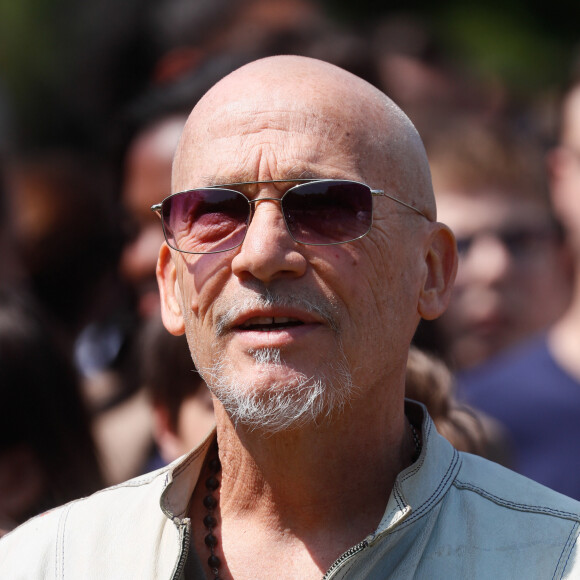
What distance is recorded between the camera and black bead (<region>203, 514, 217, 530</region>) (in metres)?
2.39

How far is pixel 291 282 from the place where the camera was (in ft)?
7.21

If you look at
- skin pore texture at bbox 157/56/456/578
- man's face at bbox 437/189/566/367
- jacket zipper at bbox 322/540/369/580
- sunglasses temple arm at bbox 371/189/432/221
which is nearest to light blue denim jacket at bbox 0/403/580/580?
jacket zipper at bbox 322/540/369/580

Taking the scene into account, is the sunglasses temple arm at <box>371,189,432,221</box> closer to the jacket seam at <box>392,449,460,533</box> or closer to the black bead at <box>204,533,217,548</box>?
the jacket seam at <box>392,449,460,533</box>

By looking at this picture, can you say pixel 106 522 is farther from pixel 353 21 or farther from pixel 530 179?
pixel 353 21

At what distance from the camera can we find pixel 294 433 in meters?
2.28

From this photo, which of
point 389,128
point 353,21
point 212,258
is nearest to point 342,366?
point 212,258

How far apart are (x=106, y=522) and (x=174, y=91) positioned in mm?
3025

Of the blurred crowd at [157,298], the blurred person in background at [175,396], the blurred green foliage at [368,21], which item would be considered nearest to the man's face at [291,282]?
the blurred crowd at [157,298]

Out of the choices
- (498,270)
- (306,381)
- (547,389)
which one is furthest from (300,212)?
(498,270)

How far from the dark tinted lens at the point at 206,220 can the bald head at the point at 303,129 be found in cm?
4

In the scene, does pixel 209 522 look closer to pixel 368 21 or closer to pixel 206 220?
pixel 206 220

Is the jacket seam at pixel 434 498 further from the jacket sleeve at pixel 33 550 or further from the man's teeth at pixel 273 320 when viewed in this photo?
the jacket sleeve at pixel 33 550

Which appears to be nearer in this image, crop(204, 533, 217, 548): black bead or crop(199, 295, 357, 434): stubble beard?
crop(199, 295, 357, 434): stubble beard

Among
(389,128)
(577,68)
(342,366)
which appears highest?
(389,128)
